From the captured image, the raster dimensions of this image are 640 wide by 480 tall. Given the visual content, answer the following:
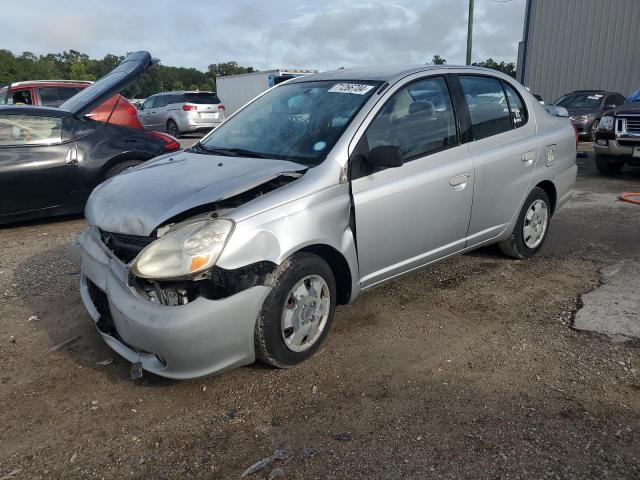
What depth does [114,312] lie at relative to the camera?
283 centimetres

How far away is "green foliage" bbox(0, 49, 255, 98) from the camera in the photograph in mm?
59750

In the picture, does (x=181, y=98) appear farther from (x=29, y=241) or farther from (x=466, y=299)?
(x=466, y=299)

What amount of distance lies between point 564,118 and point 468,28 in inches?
673

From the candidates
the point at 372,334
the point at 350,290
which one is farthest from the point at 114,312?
the point at 372,334

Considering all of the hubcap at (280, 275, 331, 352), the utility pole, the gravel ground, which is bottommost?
the gravel ground

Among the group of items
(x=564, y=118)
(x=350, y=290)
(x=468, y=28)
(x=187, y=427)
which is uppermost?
(x=468, y=28)

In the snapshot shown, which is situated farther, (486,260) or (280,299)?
(486,260)

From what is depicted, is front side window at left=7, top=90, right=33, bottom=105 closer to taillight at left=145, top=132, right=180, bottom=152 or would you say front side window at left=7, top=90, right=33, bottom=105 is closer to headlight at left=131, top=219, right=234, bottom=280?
taillight at left=145, top=132, right=180, bottom=152

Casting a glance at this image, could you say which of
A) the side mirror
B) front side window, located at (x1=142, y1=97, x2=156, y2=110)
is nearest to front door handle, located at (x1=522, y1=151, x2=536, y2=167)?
the side mirror

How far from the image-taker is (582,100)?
51.0 feet

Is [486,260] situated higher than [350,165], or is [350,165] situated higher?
[350,165]

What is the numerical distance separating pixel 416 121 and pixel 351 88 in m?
0.50

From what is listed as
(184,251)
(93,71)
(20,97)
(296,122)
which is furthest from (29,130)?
(93,71)

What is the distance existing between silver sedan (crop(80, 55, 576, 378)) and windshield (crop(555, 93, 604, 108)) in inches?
483
